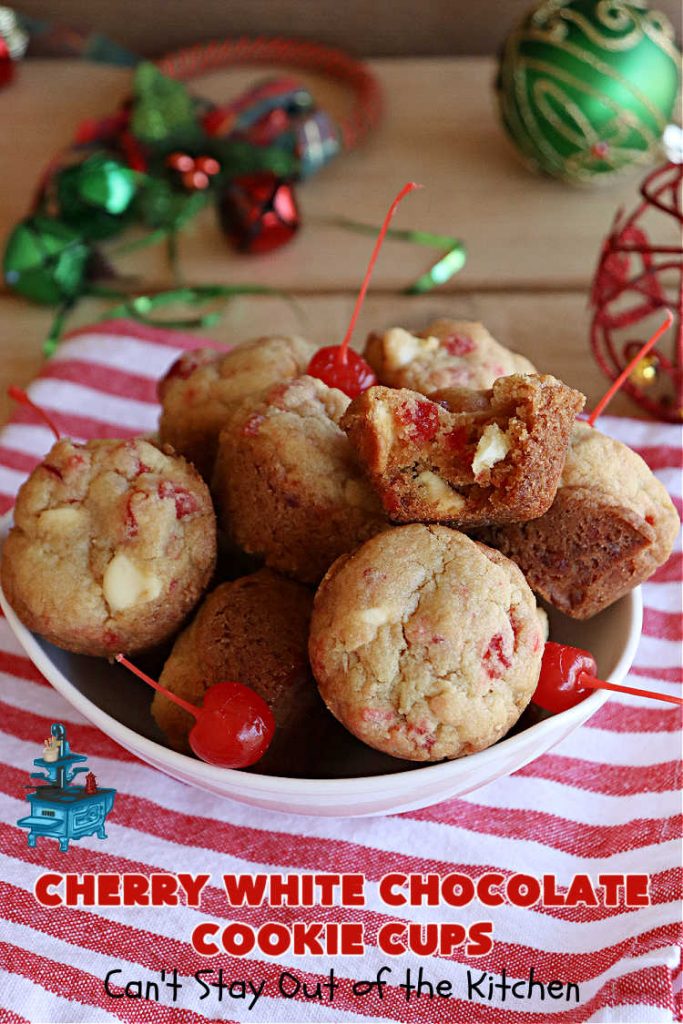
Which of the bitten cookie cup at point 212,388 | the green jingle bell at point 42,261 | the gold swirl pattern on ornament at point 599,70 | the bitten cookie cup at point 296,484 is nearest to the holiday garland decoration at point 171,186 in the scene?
the green jingle bell at point 42,261

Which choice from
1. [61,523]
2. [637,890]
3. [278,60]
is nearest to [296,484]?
[61,523]

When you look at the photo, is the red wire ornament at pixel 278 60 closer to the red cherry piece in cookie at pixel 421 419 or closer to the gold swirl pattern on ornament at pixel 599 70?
the gold swirl pattern on ornament at pixel 599 70

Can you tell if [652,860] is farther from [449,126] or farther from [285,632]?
[449,126]

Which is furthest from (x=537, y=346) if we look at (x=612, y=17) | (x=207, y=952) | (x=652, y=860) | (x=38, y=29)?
(x=38, y=29)

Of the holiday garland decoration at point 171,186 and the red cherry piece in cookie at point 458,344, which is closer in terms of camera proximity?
the red cherry piece in cookie at point 458,344

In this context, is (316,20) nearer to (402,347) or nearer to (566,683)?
(402,347)
